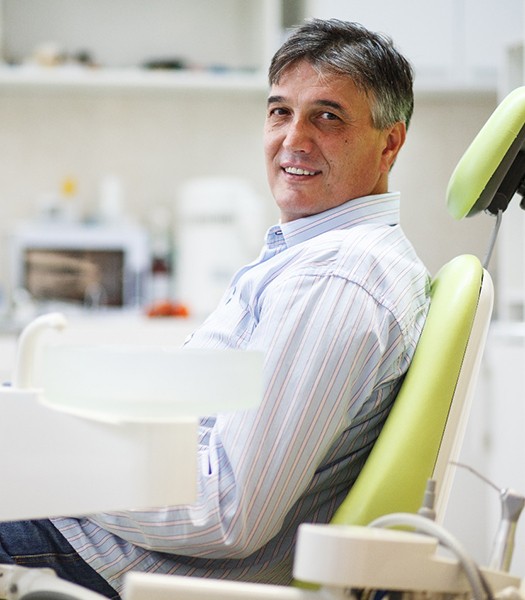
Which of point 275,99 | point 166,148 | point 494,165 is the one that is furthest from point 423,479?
point 166,148

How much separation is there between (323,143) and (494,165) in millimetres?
288

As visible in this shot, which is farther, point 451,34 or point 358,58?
point 451,34

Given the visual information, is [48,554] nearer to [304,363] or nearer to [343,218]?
[304,363]

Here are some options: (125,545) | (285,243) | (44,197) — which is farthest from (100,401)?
(44,197)

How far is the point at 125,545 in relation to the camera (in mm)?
1104

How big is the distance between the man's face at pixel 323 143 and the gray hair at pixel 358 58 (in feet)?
0.04

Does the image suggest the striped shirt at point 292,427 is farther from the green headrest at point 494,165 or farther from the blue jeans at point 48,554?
the green headrest at point 494,165

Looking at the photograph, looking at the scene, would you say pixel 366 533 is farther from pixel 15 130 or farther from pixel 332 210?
pixel 15 130

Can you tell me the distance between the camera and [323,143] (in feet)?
4.48

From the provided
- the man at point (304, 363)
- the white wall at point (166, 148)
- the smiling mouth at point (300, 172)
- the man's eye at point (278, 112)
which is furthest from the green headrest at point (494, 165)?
the white wall at point (166, 148)

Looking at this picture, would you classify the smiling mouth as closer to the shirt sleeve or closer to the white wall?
the shirt sleeve

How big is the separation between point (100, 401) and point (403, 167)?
3.06 metres

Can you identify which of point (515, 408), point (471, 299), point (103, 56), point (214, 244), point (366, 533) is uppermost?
point (103, 56)

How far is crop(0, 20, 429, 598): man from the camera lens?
3.29 ft
